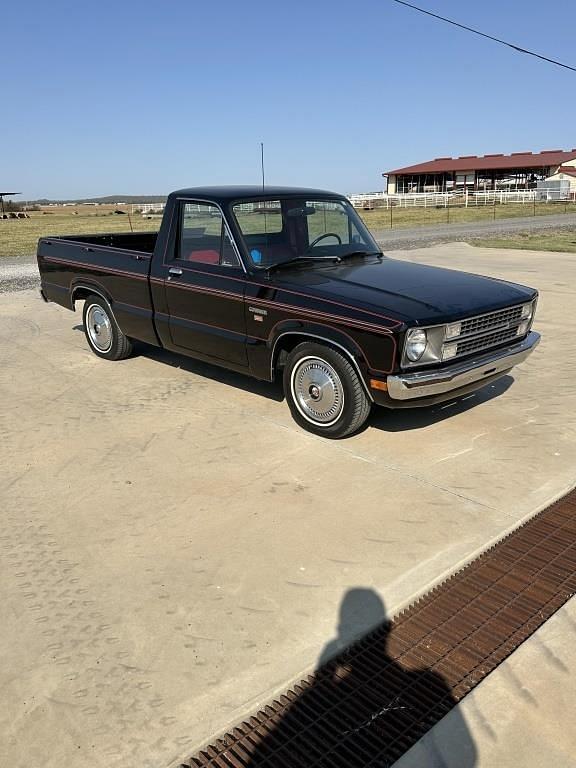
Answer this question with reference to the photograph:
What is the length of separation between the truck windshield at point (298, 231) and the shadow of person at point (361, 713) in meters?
3.24

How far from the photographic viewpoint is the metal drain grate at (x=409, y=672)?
86.8 inches

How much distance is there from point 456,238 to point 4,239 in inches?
696

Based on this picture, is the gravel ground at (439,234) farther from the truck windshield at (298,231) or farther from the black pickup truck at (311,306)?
the black pickup truck at (311,306)

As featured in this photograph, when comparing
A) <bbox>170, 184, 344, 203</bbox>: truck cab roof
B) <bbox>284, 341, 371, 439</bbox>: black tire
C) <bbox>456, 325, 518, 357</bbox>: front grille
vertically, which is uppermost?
<bbox>170, 184, 344, 203</bbox>: truck cab roof

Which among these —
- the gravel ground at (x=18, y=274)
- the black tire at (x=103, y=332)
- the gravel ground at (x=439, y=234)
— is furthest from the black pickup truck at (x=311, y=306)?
the gravel ground at (x=439, y=234)

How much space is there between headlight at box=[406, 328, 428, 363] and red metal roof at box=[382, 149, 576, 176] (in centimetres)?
6626

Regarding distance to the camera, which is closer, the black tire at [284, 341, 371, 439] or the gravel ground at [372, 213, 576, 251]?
the black tire at [284, 341, 371, 439]

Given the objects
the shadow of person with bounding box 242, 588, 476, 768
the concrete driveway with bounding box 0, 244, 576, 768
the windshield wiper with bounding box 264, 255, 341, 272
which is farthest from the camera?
the windshield wiper with bounding box 264, 255, 341, 272

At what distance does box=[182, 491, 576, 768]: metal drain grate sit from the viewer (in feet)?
7.23

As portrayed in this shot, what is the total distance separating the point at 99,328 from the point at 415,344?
13.5 feet

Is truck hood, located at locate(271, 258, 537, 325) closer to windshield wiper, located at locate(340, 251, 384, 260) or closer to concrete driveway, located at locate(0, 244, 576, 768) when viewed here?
windshield wiper, located at locate(340, 251, 384, 260)

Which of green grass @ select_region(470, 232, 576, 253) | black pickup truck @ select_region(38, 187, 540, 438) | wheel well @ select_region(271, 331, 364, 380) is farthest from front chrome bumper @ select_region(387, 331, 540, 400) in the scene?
green grass @ select_region(470, 232, 576, 253)

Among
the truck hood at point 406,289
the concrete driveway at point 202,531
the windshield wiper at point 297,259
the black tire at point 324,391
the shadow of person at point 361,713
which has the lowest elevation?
the shadow of person at point 361,713

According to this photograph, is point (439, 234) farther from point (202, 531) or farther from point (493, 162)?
point (493, 162)
